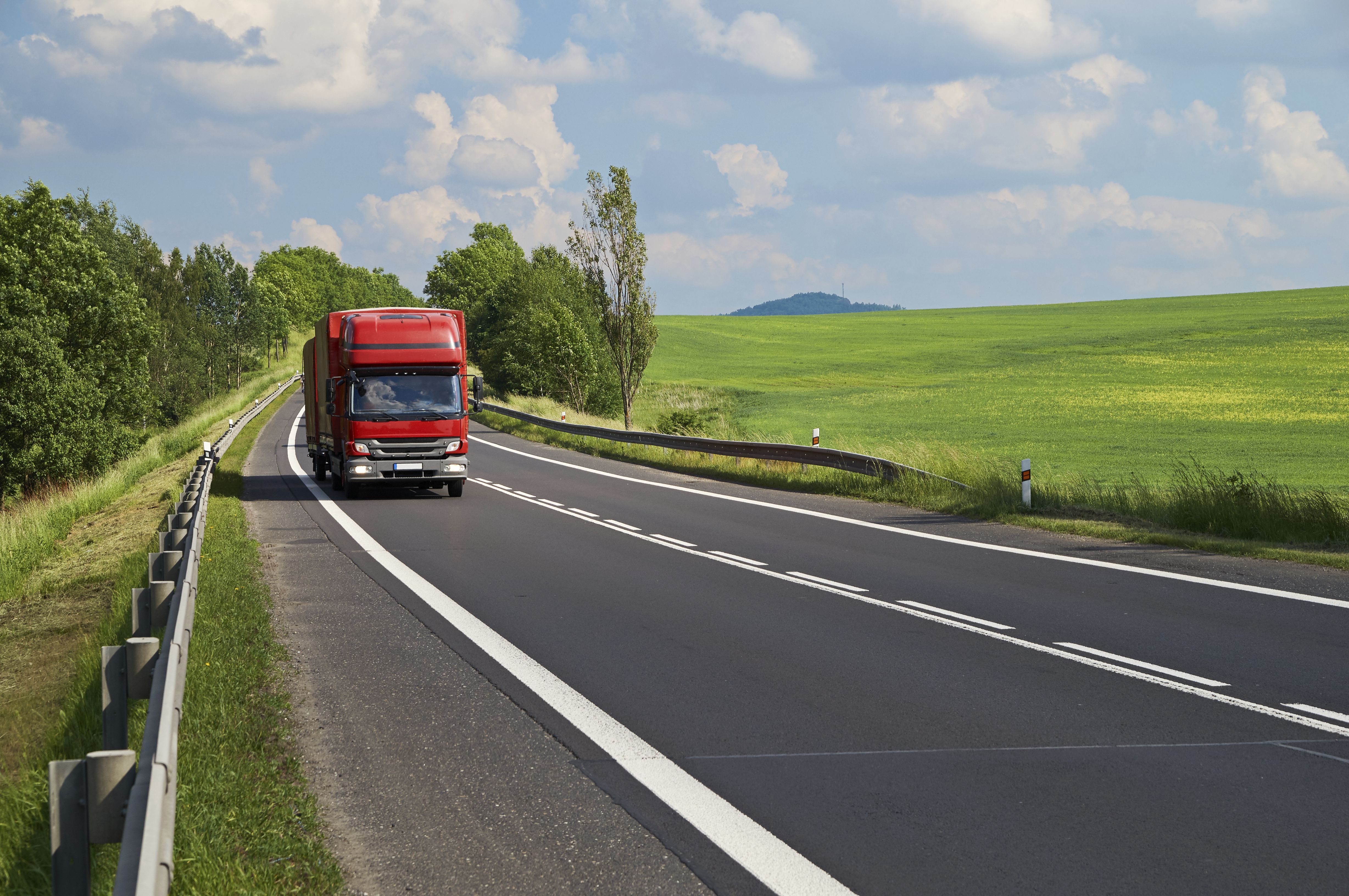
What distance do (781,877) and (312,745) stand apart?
2900 mm

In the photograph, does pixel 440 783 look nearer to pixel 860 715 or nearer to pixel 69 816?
pixel 69 816

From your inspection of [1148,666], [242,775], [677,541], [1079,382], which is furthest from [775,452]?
[1079,382]

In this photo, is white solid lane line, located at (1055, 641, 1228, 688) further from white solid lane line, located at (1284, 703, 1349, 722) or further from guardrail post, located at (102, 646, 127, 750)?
guardrail post, located at (102, 646, 127, 750)

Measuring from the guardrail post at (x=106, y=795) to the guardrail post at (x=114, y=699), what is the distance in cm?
166

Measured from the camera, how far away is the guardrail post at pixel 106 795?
11.0 ft

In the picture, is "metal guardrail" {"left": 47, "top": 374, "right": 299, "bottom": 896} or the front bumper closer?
"metal guardrail" {"left": 47, "top": 374, "right": 299, "bottom": 896}

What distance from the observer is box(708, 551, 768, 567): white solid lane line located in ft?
39.2

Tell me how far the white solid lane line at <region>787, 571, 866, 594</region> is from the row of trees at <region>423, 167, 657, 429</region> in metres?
23.8

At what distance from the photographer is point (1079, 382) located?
64625mm

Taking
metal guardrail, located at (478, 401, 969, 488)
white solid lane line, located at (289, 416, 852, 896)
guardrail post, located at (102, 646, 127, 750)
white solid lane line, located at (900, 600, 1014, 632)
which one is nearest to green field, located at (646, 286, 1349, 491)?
metal guardrail, located at (478, 401, 969, 488)

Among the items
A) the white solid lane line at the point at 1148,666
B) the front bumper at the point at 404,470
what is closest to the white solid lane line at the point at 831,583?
the white solid lane line at the point at 1148,666

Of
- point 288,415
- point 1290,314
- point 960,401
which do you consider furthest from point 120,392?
point 1290,314

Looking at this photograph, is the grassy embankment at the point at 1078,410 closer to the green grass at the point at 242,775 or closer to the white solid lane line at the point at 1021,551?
the white solid lane line at the point at 1021,551

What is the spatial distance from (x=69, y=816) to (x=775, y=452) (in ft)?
64.5
